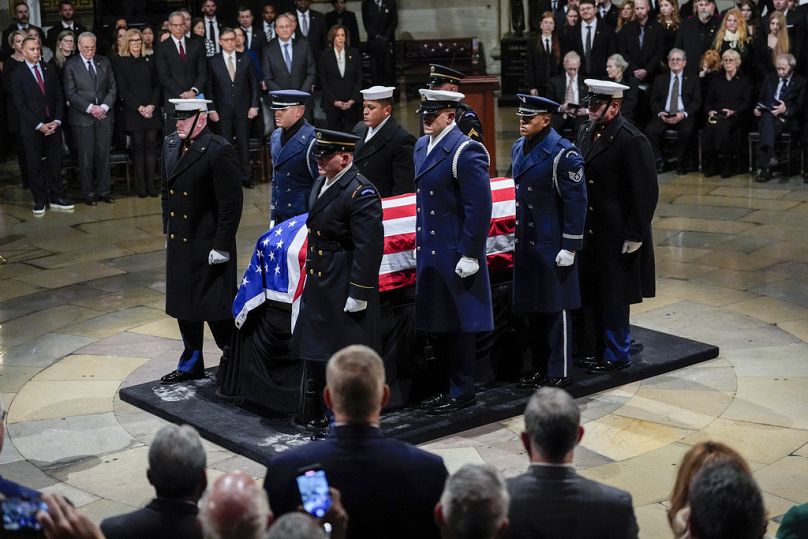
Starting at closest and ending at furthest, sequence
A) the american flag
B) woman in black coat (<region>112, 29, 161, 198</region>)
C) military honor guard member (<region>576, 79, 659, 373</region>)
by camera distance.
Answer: the american flag → military honor guard member (<region>576, 79, 659, 373</region>) → woman in black coat (<region>112, 29, 161, 198</region>)

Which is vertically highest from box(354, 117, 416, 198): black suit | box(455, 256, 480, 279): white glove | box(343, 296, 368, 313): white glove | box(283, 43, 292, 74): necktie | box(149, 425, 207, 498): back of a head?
box(283, 43, 292, 74): necktie

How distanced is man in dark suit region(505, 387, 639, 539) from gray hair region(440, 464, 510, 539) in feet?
0.89

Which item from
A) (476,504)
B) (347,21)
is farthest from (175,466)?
(347,21)

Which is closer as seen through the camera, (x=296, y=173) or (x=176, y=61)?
(x=296, y=173)

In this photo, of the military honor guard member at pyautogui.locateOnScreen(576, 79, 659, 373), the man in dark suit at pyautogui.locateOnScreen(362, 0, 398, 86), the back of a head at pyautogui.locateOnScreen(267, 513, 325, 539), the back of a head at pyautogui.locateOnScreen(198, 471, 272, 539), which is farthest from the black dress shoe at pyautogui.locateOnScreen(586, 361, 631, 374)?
the man in dark suit at pyautogui.locateOnScreen(362, 0, 398, 86)

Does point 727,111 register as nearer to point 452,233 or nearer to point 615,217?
point 615,217

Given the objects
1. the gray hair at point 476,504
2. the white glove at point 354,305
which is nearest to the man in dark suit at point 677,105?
the white glove at point 354,305

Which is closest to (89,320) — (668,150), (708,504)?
(708,504)

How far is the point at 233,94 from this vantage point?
13.3 metres

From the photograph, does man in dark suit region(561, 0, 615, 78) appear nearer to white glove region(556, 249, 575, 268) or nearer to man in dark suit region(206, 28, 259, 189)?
man in dark suit region(206, 28, 259, 189)

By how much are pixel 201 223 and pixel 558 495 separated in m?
3.93

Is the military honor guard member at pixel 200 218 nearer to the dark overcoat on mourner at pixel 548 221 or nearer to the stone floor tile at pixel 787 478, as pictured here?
the dark overcoat on mourner at pixel 548 221

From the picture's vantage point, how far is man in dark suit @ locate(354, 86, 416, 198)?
727 centimetres

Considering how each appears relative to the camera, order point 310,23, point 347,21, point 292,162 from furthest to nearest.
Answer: point 347,21 < point 310,23 < point 292,162
